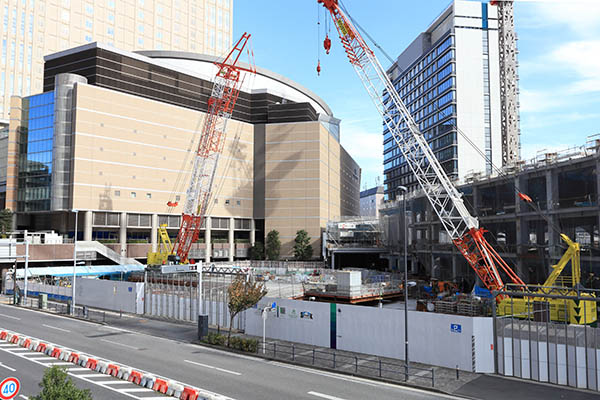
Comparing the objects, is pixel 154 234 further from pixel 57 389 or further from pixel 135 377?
pixel 57 389

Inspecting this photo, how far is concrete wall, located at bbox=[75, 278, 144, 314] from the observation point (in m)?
43.2

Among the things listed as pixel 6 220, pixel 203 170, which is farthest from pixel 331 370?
pixel 6 220

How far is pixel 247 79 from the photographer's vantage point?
359 ft

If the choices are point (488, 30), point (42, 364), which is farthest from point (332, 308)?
point (488, 30)

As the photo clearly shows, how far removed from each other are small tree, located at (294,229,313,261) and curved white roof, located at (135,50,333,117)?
35.6 metres

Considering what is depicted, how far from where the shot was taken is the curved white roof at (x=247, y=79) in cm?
10162

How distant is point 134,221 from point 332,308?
2621 inches

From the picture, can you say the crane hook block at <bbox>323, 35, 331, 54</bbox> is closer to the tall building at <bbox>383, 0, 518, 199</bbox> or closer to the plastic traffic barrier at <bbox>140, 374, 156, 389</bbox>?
the plastic traffic barrier at <bbox>140, 374, 156, 389</bbox>

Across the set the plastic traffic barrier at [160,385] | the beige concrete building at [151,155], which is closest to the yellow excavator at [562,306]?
the plastic traffic barrier at [160,385]

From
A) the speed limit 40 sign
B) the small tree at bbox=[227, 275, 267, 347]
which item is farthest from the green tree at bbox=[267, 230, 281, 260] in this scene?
the speed limit 40 sign

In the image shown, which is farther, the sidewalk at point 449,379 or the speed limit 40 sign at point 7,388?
the sidewalk at point 449,379

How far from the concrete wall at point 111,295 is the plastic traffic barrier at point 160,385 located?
24.6 m

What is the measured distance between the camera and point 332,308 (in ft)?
93.7

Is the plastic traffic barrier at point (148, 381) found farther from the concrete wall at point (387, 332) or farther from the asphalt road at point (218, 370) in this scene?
the concrete wall at point (387, 332)
